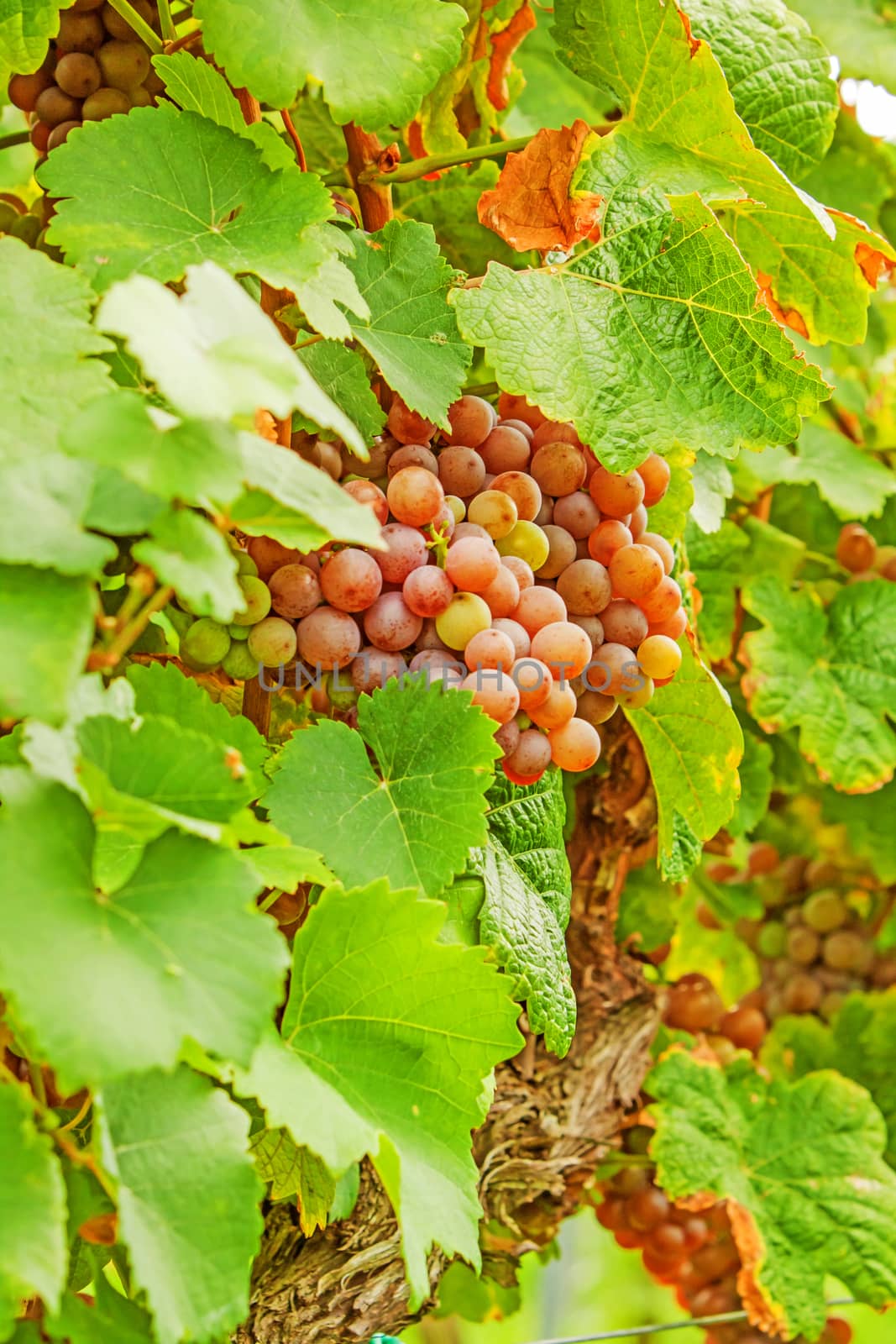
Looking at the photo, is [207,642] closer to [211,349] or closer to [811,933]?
[211,349]

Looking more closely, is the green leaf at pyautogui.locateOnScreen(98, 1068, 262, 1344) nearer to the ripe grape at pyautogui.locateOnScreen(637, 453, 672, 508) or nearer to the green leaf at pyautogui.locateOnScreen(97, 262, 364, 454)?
the green leaf at pyautogui.locateOnScreen(97, 262, 364, 454)

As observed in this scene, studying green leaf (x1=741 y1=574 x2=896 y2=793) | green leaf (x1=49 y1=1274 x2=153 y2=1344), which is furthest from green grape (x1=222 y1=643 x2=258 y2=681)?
green leaf (x1=741 y1=574 x2=896 y2=793)

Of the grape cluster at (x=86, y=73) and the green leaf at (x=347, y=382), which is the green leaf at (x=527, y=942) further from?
the grape cluster at (x=86, y=73)

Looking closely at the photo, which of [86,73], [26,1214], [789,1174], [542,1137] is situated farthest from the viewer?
[789,1174]

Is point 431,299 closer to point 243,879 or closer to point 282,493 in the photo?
point 282,493

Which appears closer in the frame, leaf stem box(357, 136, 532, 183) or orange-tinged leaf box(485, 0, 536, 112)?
leaf stem box(357, 136, 532, 183)

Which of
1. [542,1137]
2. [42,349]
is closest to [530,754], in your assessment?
[42,349]

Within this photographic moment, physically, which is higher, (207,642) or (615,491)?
(615,491)
